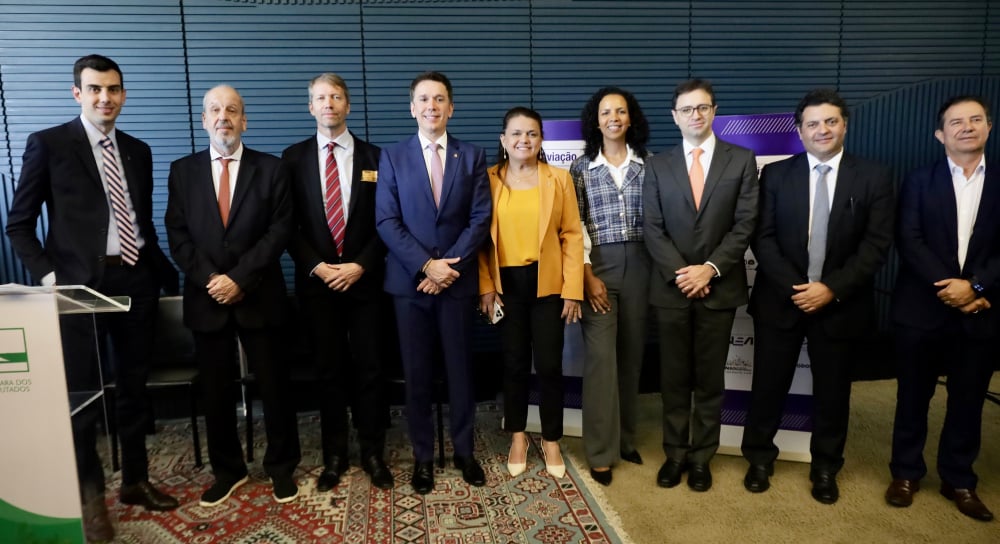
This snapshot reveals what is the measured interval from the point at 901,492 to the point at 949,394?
0.52 metres

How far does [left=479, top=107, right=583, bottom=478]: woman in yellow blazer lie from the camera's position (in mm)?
3039

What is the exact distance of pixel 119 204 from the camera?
2.85m

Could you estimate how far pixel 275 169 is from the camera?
298 centimetres

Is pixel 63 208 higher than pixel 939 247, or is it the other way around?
→ pixel 63 208

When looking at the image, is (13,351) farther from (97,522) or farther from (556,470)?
(556,470)

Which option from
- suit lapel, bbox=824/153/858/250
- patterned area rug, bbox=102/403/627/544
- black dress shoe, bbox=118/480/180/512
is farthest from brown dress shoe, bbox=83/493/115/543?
suit lapel, bbox=824/153/858/250

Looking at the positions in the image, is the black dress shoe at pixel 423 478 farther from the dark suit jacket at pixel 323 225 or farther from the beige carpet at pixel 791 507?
the dark suit jacket at pixel 323 225

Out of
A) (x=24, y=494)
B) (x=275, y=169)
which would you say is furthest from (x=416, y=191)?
(x=24, y=494)

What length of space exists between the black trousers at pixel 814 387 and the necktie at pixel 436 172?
5.73ft

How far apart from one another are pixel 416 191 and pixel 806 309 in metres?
1.94

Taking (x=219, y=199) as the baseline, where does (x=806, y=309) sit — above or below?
below

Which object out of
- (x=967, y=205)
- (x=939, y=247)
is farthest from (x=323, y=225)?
(x=967, y=205)

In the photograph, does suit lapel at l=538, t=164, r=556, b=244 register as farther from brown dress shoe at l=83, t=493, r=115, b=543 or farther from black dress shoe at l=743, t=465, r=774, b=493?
Answer: brown dress shoe at l=83, t=493, r=115, b=543

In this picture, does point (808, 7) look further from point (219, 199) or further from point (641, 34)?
point (219, 199)
